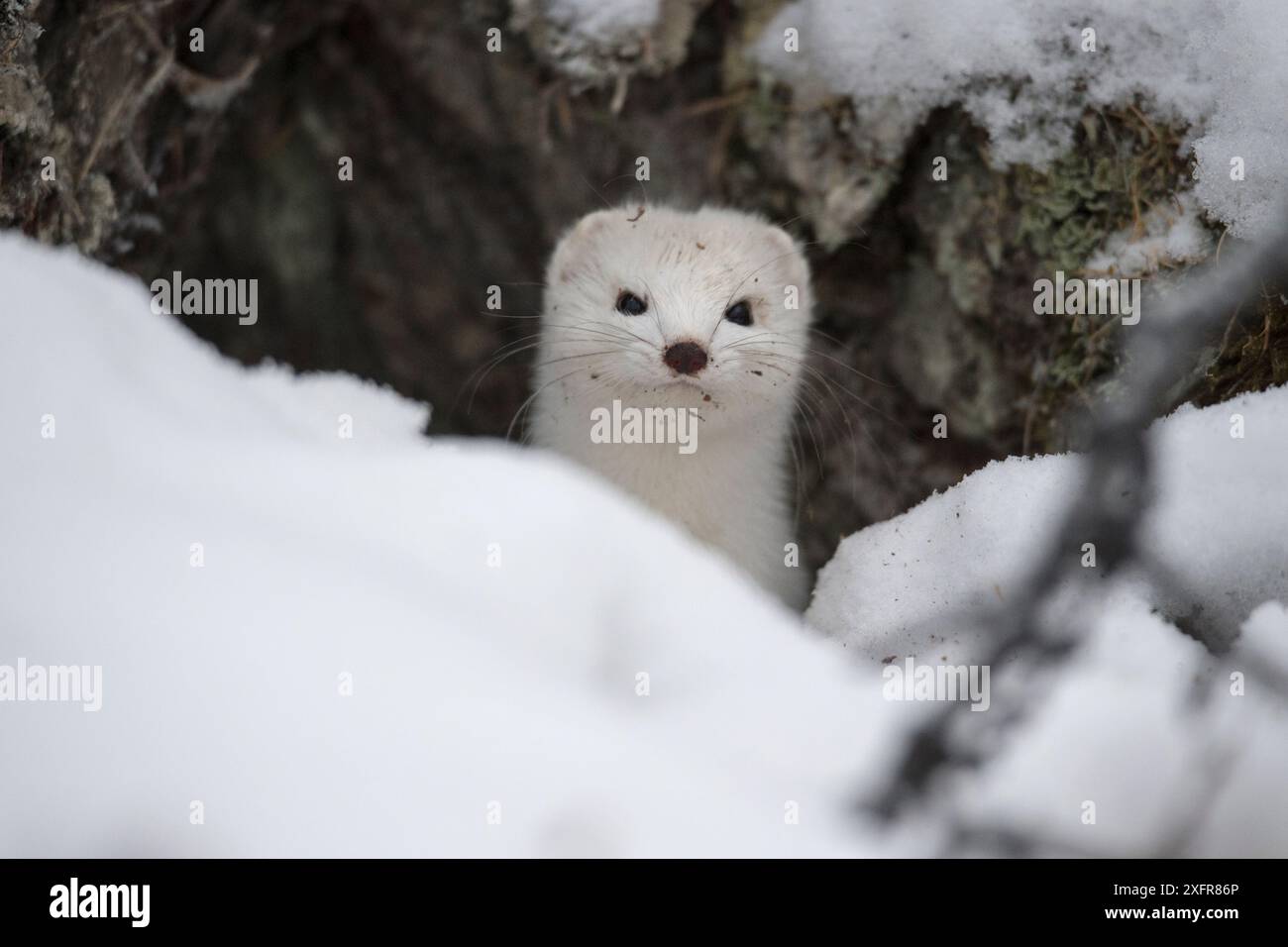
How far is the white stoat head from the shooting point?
2.97m

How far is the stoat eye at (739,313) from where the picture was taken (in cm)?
325

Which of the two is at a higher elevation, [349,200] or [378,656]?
[349,200]

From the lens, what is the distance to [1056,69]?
3.05 m

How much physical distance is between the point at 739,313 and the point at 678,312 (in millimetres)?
292

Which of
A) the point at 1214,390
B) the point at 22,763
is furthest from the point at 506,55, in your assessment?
the point at 22,763

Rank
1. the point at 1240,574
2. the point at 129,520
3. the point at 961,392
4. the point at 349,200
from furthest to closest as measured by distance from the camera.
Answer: the point at 349,200 < the point at 961,392 < the point at 1240,574 < the point at 129,520

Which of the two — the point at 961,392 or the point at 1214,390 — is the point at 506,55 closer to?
the point at 961,392

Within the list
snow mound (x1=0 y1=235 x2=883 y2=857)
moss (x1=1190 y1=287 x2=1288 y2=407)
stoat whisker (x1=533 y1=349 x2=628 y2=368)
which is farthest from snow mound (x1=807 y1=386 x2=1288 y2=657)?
stoat whisker (x1=533 y1=349 x2=628 y2=368)

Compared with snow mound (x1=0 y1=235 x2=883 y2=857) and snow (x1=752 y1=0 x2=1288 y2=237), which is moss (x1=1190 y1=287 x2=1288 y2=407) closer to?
snow (x1=752 y1=0 x2=1288 y2=237)

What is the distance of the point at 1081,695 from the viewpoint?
1.31 metres

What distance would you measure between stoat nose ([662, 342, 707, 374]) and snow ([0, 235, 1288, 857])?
1324mm

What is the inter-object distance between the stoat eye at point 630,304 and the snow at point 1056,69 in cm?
98

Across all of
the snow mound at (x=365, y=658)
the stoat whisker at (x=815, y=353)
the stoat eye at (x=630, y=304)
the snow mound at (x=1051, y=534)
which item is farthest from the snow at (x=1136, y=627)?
the stoat eye at (x=630, y=304)

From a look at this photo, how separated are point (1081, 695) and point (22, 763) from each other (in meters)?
1.15
